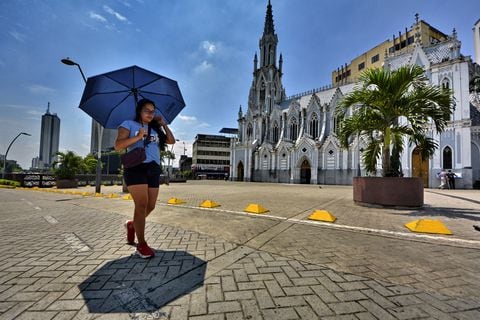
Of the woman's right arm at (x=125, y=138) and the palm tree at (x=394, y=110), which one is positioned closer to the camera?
the woman's right arm at (x=125, y=138)

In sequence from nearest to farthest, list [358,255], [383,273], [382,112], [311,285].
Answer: [311,285], [383,273], [358,255], [382,112]

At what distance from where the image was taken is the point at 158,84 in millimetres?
4070

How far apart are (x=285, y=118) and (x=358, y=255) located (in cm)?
4418

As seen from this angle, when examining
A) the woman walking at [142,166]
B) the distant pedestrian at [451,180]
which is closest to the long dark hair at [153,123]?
the woman walking at [142,166]

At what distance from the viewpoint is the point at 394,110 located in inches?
297

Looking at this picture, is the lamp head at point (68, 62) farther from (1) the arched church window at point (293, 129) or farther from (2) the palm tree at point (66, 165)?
(1) the arched church window at point (293, 129)

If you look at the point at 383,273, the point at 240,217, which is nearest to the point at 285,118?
the point at 240,217

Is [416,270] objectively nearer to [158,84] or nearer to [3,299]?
[3,299]

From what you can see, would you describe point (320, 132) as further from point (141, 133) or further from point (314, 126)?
point (141, 133)

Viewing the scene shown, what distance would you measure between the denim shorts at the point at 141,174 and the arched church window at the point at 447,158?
1175 inches

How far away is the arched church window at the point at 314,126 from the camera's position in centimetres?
4141

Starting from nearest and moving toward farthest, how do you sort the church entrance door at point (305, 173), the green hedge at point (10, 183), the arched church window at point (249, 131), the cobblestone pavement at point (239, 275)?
the cobblestone pavement at point (239, 275), the green hedge at point (10, 183), the church entrance door at point (305, 173), the arched church window at point (249, 131)

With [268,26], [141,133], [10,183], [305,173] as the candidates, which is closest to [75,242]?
[141,133]

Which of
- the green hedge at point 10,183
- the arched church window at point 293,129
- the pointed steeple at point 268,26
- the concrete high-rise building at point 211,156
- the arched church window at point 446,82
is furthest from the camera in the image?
the concrete high-rise building at point 211,156
